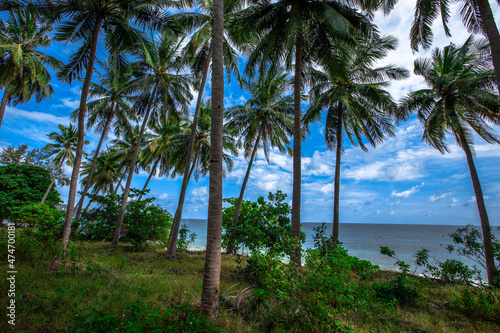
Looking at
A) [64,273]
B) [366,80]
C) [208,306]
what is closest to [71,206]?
[64,273]

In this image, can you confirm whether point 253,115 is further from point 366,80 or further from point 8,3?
point 8,3

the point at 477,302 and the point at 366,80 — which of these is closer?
the point at 477,302

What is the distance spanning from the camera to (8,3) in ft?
21.7

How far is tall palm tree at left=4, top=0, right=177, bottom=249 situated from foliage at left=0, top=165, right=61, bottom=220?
10.4 meters

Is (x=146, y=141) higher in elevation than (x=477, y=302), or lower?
higher

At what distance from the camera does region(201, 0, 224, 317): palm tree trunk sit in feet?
13.1

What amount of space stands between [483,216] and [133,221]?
710 inches

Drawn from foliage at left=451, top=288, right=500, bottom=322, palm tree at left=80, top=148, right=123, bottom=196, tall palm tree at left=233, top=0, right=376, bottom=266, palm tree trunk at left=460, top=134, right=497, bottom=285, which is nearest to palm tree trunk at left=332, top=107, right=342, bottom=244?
tall palm tree at left=233, top=0, right=376, bottom=266

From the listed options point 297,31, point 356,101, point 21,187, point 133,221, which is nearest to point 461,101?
point 356,101

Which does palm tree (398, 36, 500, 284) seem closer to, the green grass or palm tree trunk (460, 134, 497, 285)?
palm tree trunk (460, 134, 497, 285)

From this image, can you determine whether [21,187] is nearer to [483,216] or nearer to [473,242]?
[473,242]

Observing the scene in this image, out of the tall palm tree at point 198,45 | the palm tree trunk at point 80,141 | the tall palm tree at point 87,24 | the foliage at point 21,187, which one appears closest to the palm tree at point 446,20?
the tall palm tree at point 198,45

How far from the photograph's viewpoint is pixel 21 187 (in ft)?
53.9

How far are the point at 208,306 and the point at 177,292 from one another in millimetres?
1859
